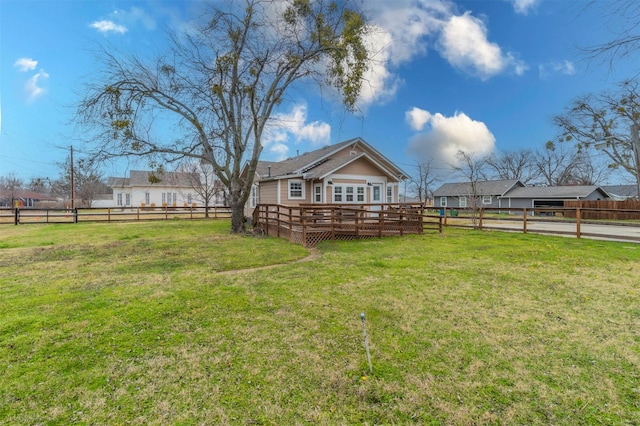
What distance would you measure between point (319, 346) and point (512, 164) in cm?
5463

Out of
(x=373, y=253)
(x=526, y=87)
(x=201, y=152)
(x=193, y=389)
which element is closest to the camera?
(x=193, y=389)

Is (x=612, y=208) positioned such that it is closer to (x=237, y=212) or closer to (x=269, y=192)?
(x=269, y=192)

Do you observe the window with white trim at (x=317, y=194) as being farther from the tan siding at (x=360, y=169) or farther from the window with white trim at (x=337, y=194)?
the tan siding at (x=360, y=169)

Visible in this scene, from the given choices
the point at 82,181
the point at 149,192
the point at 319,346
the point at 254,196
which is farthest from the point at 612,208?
the point at 149,192

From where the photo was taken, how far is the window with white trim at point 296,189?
15469 mm

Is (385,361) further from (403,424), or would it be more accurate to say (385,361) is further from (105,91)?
(105,91)

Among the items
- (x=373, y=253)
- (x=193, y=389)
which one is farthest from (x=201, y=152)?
(x=193, y=389)

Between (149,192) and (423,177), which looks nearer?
(149,192)

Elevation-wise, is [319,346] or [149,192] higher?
[149,192]

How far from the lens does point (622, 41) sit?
3047mm

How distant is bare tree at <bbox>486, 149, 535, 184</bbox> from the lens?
147 ft

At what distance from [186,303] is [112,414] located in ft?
7.34

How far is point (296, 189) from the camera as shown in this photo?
15.6m

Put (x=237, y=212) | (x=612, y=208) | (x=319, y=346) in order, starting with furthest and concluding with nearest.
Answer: (x=612, y=208) < (x=237, y=212) < (x=319, y=346)
